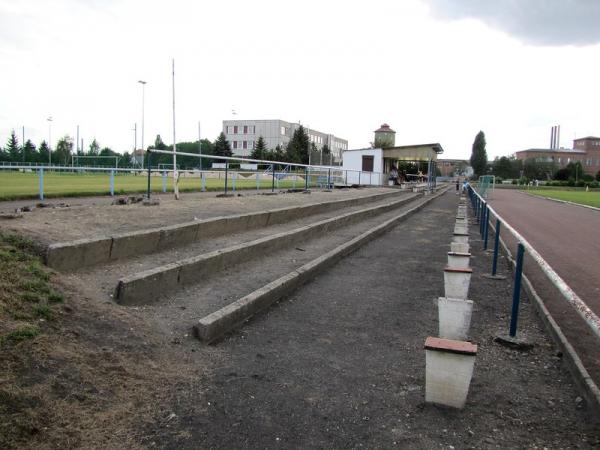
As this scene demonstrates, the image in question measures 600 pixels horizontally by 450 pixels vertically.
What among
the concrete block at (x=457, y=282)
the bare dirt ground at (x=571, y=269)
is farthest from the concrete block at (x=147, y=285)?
the bare dirt ground at (x=571, y=269)

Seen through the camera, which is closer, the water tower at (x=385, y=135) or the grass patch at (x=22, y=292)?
the grass patch at (x=22, y=292)

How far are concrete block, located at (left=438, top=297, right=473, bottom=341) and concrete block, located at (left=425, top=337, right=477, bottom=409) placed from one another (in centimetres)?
108

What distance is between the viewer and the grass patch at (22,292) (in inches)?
131

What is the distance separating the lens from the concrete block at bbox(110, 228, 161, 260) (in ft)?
18.3

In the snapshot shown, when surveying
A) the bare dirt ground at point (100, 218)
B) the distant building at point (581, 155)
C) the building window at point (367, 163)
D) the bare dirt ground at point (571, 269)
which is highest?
the distant building at point (581, 155)

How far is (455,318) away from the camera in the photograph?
4.32m

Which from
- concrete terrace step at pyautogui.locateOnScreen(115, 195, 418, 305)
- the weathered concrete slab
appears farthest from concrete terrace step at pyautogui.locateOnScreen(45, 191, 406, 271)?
the weathered concrete slab

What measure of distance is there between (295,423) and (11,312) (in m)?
2.26

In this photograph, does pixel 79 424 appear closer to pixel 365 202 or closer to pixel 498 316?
pixel 498 316

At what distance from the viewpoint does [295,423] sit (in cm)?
305

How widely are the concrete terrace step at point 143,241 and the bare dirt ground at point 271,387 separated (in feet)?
1.02

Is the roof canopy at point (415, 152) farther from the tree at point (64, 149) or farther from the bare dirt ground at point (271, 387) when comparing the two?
the tree at point (64, 149)

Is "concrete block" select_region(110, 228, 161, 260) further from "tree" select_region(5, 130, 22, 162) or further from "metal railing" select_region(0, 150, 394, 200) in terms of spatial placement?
"tree" select_region(5, 130, 22, 162)

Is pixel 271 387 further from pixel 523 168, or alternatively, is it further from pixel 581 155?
pixel 581 155
